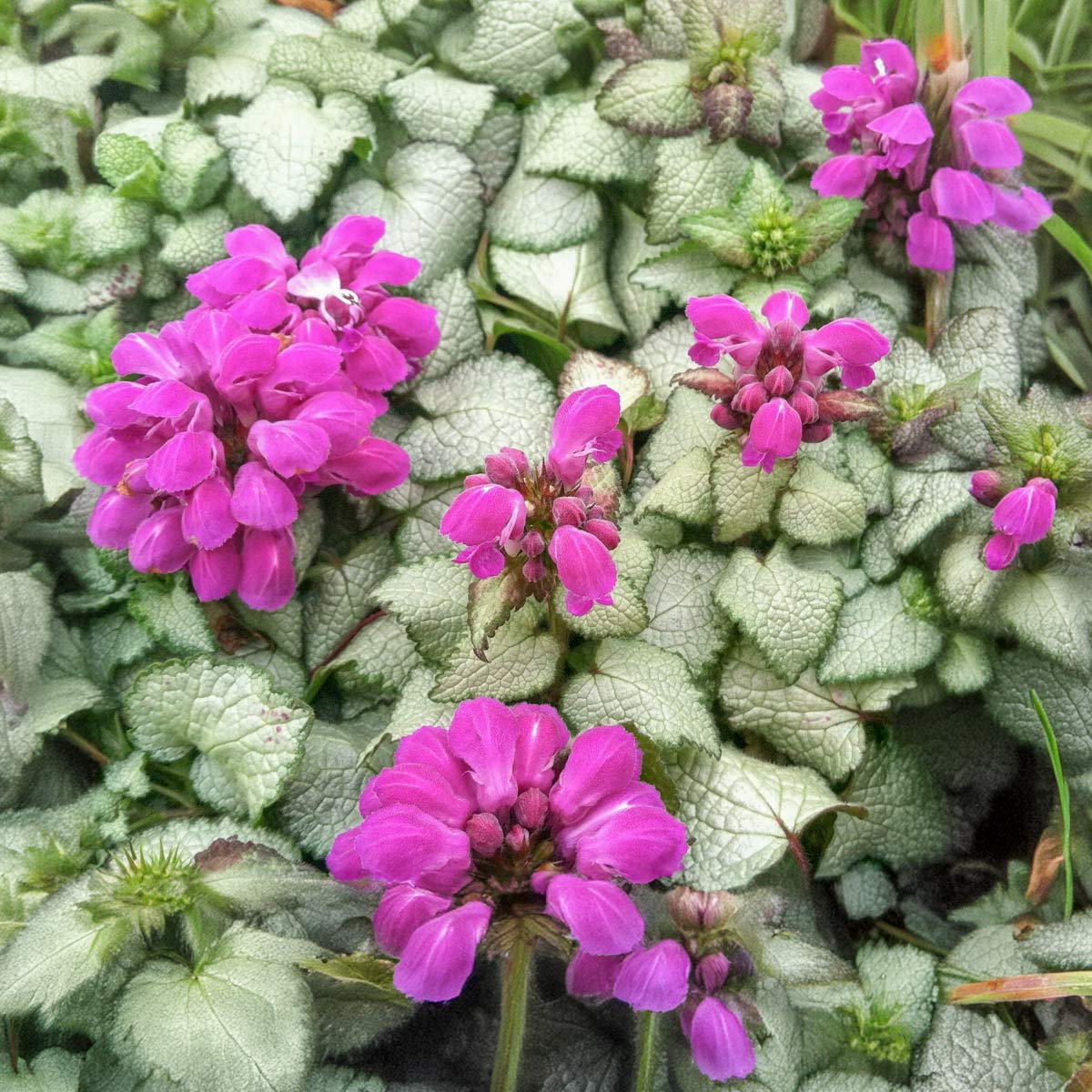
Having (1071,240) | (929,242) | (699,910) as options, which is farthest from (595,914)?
(1071,240)

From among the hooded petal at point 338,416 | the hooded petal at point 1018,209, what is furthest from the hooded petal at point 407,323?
the hooded petal at point 1018,209

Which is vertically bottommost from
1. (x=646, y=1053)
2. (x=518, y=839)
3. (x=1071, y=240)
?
(x=646, y=1053)

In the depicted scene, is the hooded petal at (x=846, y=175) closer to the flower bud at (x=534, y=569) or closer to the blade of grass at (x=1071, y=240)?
the blade of grass at (x=1071, y=240)

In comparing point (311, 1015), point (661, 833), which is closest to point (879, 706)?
point (661, 833)

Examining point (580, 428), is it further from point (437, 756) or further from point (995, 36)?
point (995, 36)

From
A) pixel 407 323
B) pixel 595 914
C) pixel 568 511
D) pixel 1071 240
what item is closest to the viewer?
pixel 595 914

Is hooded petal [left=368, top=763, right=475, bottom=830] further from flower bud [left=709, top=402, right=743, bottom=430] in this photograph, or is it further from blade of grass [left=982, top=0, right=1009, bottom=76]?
blade of grass [left=982, top=0, right=1009, bottom=76]

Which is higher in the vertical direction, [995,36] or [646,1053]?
[995,36]
